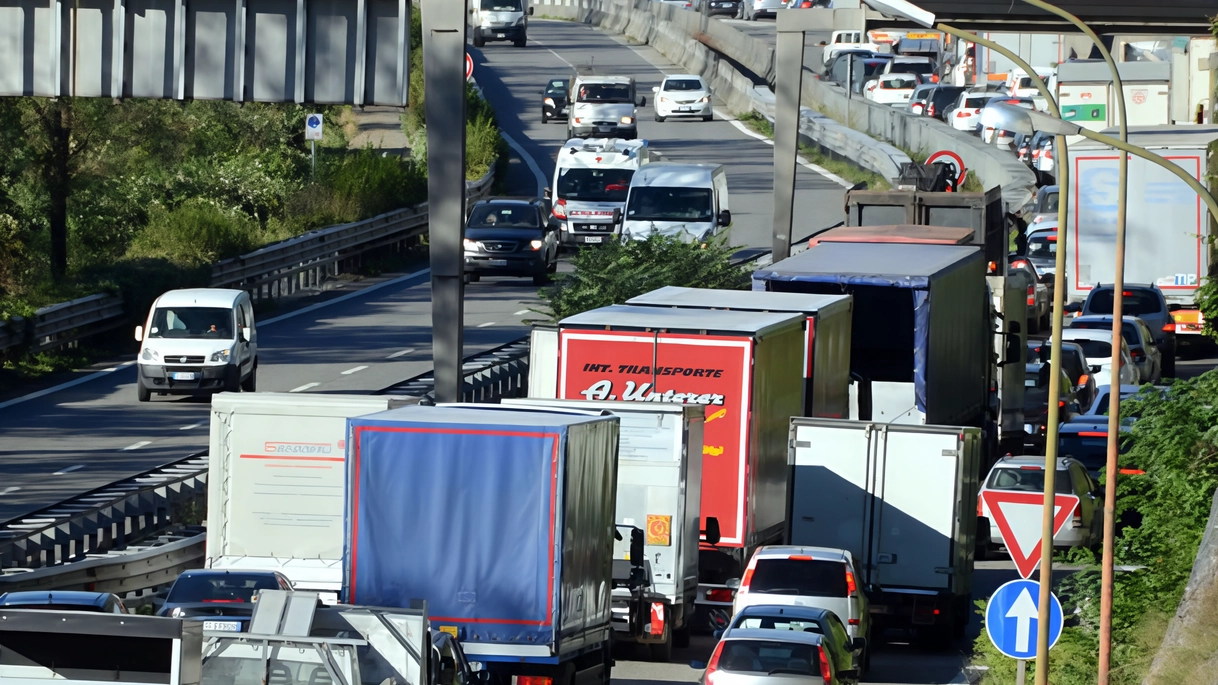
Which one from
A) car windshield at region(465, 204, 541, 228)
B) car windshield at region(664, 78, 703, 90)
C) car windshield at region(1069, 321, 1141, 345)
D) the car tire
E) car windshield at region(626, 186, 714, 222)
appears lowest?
the car tire

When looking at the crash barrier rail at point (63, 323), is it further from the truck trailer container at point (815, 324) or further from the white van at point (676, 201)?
the truck trailer container at point (815, 324)

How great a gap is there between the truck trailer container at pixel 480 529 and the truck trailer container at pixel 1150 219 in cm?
2527

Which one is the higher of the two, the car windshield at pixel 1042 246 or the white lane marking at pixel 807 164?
the white lane marking at pixel 807 164

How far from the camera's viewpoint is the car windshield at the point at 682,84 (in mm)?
70938

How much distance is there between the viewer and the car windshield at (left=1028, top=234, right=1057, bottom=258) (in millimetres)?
43625

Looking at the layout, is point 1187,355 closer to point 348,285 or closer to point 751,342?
A: point 348,285

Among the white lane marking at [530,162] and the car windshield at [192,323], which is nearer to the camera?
the car windshield at [192,323]

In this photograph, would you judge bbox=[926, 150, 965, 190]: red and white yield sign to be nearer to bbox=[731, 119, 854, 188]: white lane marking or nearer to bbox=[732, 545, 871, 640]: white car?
bbox=[731, 119, 854, 188]: white lane marking

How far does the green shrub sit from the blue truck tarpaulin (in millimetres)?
16505

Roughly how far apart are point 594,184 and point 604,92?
54.3ft

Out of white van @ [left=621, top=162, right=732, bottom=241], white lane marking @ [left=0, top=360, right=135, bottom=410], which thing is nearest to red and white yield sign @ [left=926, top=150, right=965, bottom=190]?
white van @ [left=621, top=162, right=732, bottom=241]

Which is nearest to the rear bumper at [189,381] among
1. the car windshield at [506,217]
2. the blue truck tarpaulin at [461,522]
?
the car windshield at [506,217]

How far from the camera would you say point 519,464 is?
16.0 m

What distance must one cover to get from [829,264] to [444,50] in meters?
6.51
